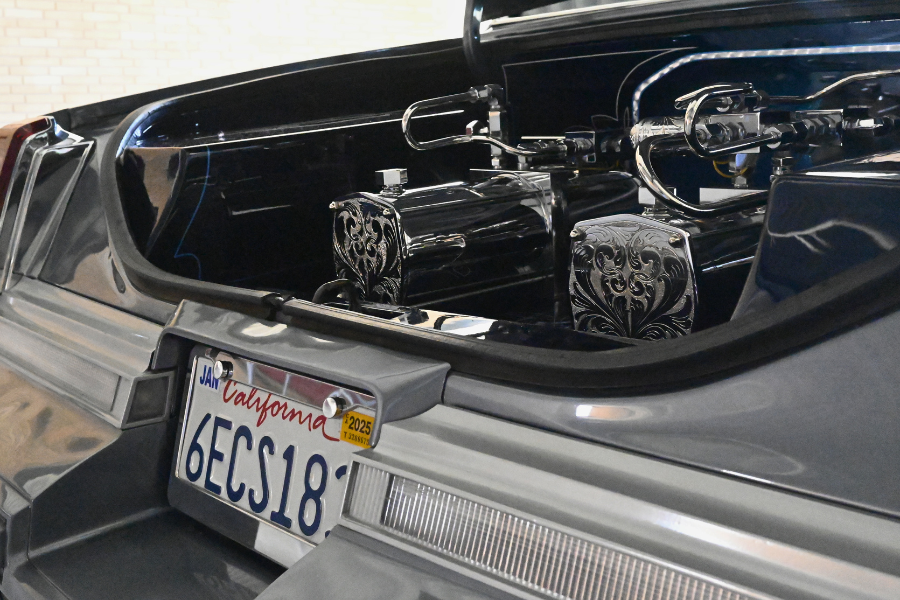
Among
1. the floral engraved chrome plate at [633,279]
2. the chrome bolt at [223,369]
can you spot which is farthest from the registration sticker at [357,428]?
the floral engraved chrome plate at [633,279]

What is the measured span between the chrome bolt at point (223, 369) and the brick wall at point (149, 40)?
675 cm

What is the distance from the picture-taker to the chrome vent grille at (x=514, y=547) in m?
0.67

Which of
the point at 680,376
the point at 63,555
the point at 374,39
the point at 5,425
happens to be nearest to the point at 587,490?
the point at 680,376

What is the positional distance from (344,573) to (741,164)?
1026mm


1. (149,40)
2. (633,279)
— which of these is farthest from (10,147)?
(149,40)

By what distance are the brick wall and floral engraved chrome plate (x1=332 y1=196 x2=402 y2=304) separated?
21.5 feet

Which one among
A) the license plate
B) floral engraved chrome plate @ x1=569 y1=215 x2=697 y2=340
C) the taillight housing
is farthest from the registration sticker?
the taillight housing

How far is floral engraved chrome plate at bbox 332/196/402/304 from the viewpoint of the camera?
1383 mm

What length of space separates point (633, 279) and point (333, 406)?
0.44m

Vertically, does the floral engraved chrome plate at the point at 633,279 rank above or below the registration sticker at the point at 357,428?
above

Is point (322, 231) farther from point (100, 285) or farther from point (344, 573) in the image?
point (344, 573)

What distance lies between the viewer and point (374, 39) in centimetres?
897

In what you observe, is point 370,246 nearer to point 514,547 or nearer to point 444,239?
point 444,239

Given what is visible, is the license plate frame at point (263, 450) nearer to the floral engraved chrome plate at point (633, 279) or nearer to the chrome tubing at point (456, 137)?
the floral engraved chrome plate at point (633, 279)
